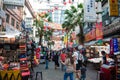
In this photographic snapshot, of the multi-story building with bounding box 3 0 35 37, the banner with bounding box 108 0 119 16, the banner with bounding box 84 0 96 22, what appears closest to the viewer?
the banner with bounding box 108 0 119 16

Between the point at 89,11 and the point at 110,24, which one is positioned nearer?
the point at 89,11

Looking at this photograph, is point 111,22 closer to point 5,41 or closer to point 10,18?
point 10,18

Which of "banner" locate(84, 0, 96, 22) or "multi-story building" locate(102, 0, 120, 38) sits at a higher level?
"banner" locate(84, 0, 96, 22)

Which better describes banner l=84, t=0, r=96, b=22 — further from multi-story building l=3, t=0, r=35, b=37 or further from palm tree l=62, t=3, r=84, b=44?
palm tree l=62, t=3, r=84, b=44

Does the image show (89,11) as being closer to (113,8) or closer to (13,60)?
(113,8)

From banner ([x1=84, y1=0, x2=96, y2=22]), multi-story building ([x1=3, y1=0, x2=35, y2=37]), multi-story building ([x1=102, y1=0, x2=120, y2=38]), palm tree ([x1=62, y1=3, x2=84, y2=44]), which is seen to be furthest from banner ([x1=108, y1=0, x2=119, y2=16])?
palm tree ([x1=62, y1=3, x2=84, y2=44])

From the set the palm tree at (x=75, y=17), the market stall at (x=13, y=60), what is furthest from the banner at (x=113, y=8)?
the palm tree at (x=75, y=17)

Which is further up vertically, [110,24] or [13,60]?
[110,24]

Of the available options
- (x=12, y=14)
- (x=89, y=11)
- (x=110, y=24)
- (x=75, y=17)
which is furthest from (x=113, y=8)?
(x=75, y=17)

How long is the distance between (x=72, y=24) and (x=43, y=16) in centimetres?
982

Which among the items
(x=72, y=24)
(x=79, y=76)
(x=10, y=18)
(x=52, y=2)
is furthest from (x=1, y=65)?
(x=52, y=2)

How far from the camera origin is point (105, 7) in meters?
33.5

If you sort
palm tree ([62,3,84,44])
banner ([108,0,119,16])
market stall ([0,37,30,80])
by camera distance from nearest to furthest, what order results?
1. market stall ([0,37,30,80])
2. banner ([108,0,119,16])
3. palm tree ([62,3,84,44])

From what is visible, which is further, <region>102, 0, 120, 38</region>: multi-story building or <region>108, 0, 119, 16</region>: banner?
<region>102, 0, 120, 38</region>: multi-story building
